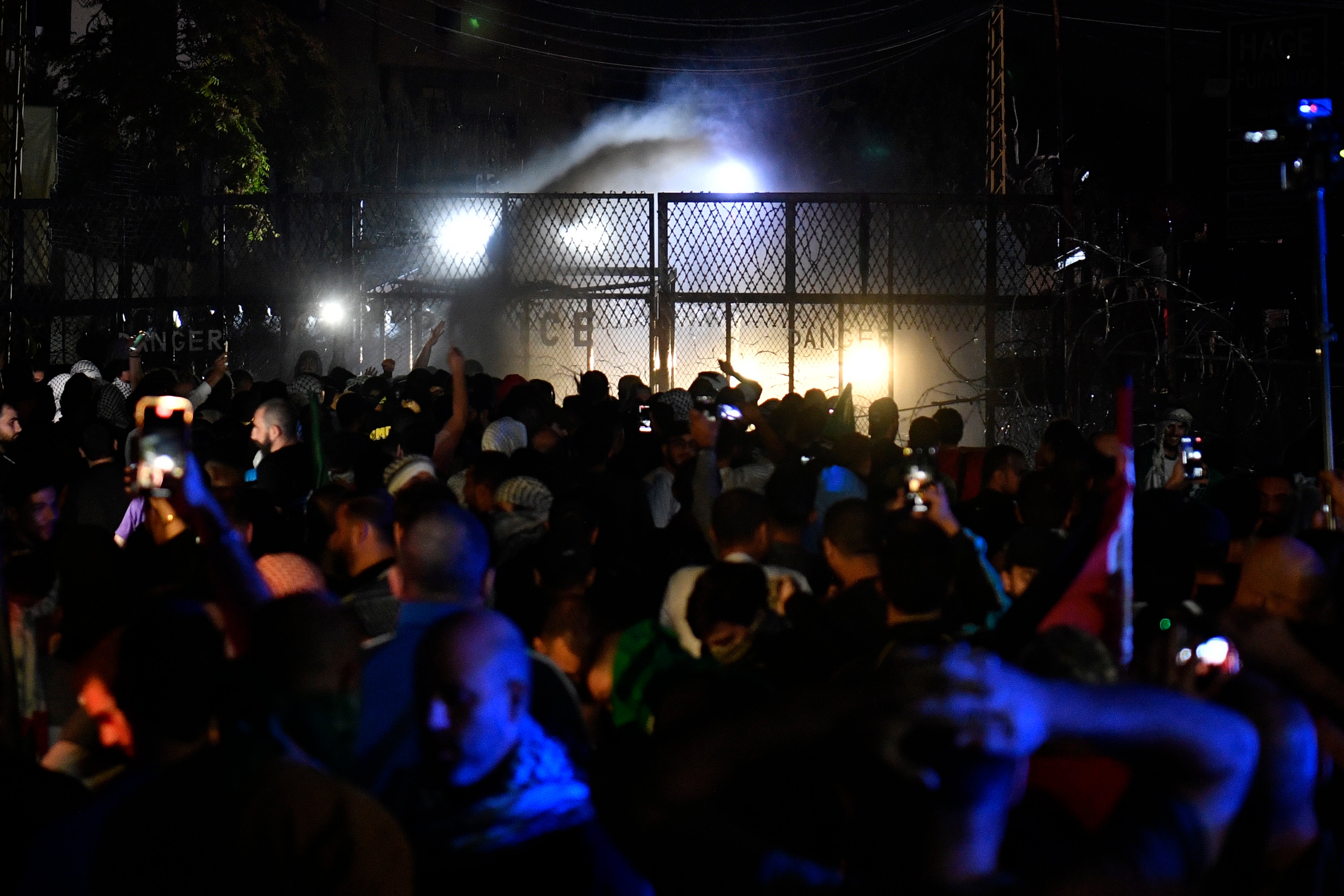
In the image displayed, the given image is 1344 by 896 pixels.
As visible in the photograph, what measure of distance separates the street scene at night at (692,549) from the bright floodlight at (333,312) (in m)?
0.12

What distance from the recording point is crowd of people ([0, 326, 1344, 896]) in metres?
1.86

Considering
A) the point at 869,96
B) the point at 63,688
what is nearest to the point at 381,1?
the point at 869,96

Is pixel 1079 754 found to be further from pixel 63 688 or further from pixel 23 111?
pixel 23 111

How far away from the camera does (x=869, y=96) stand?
3997 centimetres

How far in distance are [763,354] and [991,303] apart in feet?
18.9

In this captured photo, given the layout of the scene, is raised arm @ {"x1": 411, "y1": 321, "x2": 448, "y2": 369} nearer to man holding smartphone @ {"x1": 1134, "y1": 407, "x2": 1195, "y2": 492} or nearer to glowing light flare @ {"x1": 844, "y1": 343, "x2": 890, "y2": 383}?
glowing light flare @ {"x1": 844, "y1": 343, "x2": 890, "y2": 383}

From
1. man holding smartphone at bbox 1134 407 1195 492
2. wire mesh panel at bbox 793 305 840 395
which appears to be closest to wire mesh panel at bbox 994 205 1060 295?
wire mesh panel at bbox 793 305 840 395

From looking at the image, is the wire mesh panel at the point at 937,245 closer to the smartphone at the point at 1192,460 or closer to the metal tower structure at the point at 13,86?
the smartphone at the point at 1192,460

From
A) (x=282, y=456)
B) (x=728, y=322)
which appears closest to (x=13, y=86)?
(x=728, y=322)

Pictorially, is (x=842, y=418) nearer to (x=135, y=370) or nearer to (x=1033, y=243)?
(x=1033, y=243)

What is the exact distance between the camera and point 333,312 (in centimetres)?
1475

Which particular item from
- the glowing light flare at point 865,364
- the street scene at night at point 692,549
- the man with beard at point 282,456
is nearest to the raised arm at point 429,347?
the street scene at night at point 692,549

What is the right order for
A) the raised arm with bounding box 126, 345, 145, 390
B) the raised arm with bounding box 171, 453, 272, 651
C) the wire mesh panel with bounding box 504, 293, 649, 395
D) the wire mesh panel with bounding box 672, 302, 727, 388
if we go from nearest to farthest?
the raised arm with bounding box 171, 453, 272, 651 → the raised arm with bounding box 126, 345, 145, 390 → the wire mesh panel with bounding box 504, 293, 649, 395 → the wire mesh panel with bounding box 672, 302, 727, 388

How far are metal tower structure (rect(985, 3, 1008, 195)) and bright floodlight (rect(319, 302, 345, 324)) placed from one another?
8.78m
